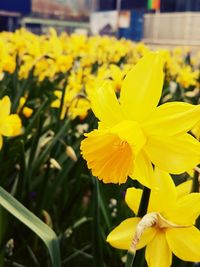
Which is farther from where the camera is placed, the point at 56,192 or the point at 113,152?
the point at 56,192

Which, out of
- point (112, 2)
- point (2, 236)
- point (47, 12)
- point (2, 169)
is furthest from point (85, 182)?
point (47, 12)

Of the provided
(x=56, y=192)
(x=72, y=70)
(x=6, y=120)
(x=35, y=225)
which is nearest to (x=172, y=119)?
(x=35, y=225)

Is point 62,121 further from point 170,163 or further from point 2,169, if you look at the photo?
point 170,163

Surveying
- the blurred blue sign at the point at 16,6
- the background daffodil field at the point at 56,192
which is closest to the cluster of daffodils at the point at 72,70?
the background daffodil field at the point at 56,192

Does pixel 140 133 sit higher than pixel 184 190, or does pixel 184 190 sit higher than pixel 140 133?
pixel 140 133

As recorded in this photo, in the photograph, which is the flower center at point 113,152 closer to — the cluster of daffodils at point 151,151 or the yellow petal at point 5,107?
the cluster of daffodils at point 151,151

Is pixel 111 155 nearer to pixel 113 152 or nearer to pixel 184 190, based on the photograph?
pixel 113 152
